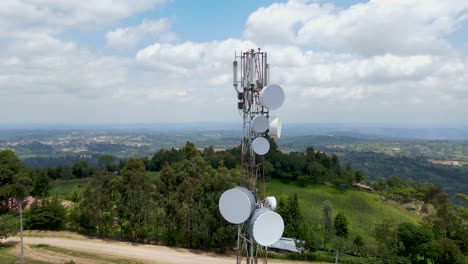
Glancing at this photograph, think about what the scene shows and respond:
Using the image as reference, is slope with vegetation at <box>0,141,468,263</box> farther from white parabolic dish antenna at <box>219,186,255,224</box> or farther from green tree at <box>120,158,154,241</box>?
white parabolic dish antenna at <box>219,186,255,224</box>

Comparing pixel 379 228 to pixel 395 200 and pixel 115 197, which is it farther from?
pixel 395 200

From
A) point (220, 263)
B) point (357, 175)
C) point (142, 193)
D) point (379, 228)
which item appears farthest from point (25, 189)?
point (357, 175)

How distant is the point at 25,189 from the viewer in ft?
117

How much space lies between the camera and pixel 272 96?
14.0 metres

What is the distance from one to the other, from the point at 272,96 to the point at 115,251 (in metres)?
19.5

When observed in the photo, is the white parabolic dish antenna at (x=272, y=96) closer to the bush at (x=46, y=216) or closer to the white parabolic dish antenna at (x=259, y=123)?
the white parabolic dish antenna at (x=259, y=123)

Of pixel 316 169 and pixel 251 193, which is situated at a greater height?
pixel 251 193

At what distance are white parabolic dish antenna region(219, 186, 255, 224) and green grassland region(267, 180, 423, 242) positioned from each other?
26.9 metres

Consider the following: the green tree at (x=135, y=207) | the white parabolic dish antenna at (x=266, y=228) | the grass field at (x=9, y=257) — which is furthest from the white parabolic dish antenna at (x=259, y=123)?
the green tree at (x=135, y=207)

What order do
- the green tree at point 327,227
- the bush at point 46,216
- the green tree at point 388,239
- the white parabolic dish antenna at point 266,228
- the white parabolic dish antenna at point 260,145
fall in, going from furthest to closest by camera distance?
the green tree at point 327,227, the bush at point 46,216, the green tree at point 388,239, the white parabolic dish antenna at point 260,145, the white parabolic dish antenna at point 266,228

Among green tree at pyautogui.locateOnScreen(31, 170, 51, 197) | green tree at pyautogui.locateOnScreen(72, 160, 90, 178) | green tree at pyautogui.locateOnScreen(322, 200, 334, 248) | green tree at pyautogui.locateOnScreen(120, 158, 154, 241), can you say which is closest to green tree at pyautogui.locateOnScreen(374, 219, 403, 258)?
green tree at pyautogui.locateOnScreen(322, 200, 334, 248)

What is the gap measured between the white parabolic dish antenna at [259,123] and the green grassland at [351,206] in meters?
27.0

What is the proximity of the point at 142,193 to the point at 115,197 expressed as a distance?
2.62 metres

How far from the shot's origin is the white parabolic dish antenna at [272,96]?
1388cm
